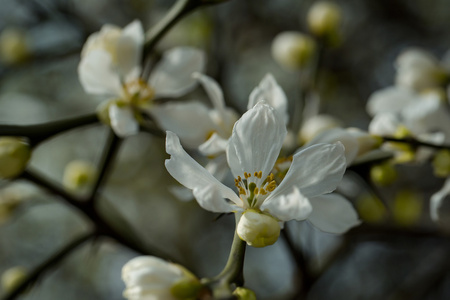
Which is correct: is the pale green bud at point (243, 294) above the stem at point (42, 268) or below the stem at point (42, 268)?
above

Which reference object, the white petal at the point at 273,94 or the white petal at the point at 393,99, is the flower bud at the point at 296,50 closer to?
the white petal at the point at 393,99

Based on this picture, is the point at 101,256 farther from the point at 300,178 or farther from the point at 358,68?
the point at 300,178

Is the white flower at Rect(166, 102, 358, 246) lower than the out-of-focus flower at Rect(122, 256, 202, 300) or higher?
higher

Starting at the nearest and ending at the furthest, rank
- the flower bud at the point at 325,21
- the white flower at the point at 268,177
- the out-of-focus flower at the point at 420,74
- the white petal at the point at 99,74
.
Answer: the white flower at the point at 268,177, the white petal at the point at 99,74, the out-of-focus flower at the point at 420,74, the flower bud at the point at 325,21

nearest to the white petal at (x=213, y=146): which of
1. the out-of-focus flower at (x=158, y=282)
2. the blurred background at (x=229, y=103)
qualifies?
the out-of-focus flower at (x=158, y=282)

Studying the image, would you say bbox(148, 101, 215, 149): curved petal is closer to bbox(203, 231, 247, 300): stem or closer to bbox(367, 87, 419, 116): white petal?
bbox(203, 231, 247, 300): stem

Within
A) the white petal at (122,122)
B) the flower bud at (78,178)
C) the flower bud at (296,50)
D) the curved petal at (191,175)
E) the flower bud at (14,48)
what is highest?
the curved petal at (191,175)

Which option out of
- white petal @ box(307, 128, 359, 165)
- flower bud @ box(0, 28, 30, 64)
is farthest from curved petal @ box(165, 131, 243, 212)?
flower bud @ box(0, 28, 30, 64)
